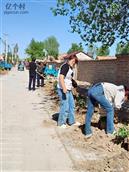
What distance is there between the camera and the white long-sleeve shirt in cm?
837

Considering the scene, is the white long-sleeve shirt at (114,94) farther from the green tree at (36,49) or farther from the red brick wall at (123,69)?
the green tree at (36,49)

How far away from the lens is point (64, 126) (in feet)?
33.0

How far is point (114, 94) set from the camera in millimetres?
8617

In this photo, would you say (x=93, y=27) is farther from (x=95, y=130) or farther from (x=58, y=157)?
(x=58, y=157)

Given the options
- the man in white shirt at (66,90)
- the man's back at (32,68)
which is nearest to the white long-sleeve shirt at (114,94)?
the man in white shirt at (66,90)

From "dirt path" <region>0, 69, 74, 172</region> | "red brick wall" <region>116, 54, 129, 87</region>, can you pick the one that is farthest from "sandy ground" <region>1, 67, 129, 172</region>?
"red brick wall" <region>116, 54, 129, 87</region>

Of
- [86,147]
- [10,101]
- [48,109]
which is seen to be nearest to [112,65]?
[10,101]

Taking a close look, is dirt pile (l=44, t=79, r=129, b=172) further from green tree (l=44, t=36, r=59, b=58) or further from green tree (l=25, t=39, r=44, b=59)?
green tree (l=44, t=36, r=59, b=58)

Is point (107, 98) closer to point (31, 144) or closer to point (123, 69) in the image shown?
point (31, 144)

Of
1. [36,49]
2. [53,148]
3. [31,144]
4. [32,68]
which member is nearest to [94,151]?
[53,148]

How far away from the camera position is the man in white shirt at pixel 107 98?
8.41 metres

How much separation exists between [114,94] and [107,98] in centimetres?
23

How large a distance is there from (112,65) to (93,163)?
17041mm

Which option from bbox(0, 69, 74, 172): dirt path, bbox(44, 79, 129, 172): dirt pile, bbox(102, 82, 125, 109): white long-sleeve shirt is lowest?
bbox(0, 69, 74, 172): dirt path
